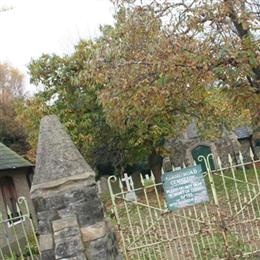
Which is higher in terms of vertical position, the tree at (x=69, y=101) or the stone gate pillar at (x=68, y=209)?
the tree at (x=69, y=101)

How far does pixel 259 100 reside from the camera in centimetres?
951

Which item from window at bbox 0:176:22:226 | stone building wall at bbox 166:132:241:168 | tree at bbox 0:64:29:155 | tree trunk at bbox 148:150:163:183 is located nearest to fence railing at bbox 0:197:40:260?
window at bbox 0:176:22:226

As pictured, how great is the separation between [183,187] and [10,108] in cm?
3432

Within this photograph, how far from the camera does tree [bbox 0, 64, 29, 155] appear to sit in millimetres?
37750

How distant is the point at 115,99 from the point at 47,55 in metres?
14.1

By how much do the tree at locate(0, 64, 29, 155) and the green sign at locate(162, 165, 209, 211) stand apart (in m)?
26.1

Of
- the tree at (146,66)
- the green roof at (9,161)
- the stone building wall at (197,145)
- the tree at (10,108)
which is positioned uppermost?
the tree at (10,108)

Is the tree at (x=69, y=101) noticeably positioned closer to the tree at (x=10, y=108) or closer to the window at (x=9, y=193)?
the window at (x=9, y=193)

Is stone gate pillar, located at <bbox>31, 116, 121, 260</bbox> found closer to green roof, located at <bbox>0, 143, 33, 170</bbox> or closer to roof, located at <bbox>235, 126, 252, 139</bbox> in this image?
green roof, located at <bbox>0, 143, 33, 170</bbox>

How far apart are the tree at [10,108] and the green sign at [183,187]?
2614cm

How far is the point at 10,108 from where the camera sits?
4038 centimetres

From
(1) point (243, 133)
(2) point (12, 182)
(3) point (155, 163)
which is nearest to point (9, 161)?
(2) point (12, 182)

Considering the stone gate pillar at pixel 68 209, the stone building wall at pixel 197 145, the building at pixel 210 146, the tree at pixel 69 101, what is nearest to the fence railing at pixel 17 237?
the stone gate pillar at pixel 68 209

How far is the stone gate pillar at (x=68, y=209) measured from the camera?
18.9ft
